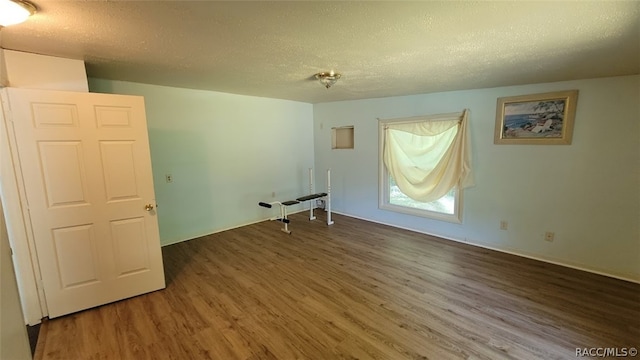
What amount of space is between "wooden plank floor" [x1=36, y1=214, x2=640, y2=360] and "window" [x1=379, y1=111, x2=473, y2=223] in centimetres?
87

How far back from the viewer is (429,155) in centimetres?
403

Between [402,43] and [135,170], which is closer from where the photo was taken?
[402,43]

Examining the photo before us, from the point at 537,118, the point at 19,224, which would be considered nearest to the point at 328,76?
the point at 537,118

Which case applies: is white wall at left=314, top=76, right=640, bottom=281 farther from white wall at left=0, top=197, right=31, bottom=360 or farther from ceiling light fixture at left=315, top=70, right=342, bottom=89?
white wall at left=0, top=197, right=31, bottom=360

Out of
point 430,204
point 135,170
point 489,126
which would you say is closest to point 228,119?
point 135,170

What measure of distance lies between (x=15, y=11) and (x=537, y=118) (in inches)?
176

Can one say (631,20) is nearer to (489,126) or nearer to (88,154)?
(489,126)

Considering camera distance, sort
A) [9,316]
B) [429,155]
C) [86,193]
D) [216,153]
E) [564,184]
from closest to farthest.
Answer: [9,316]
[86,193]
[564,184]
[429,155]
[216,153]

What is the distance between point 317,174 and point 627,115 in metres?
4.40

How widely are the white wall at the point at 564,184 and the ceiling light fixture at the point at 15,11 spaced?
157 inches

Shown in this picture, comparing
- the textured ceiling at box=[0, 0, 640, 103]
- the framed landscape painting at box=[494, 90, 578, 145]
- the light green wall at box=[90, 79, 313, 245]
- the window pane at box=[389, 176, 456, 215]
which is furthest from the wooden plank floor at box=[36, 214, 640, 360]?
the textured ceiling at box=[0, 0, 640, 103]

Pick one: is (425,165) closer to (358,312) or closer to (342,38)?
(358,312)

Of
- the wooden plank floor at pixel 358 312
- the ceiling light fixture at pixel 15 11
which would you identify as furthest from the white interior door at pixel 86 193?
the ceiling light fixture at pixel 15 11

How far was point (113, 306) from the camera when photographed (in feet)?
7.90
